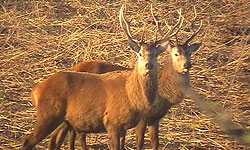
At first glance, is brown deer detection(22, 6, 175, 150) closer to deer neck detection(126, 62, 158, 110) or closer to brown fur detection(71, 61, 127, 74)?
deer neck detection(126, 62, 158, 110)

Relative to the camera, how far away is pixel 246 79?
235cm

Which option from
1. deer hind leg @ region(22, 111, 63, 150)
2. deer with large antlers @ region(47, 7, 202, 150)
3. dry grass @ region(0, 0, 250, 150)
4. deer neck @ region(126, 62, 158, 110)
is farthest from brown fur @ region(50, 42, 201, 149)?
dry grass @ region(0, 0, 250, 150)

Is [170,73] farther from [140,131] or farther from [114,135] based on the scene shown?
[114,135]

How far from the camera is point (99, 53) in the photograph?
12766 millimetres

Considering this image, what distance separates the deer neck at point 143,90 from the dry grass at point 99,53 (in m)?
1.61

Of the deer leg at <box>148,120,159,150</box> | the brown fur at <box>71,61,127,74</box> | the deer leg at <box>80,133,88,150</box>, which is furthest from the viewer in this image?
the brown fur at <box>71,61,127,74</box>

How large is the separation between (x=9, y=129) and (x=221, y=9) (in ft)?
25.0

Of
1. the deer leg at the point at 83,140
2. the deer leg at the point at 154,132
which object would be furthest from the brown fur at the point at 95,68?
the deer leg at the point at 154,132

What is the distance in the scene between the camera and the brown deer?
712 cm

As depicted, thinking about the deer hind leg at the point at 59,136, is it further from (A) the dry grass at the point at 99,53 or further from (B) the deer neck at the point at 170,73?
(B) the deer neck at the point at 170,73

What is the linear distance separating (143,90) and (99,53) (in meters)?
5.51

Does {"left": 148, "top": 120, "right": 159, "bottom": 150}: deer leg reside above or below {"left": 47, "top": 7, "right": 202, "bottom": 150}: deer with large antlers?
below

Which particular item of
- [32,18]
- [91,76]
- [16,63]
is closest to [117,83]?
[91,76]

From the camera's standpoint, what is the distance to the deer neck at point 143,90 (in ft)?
24.0
